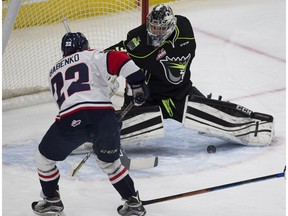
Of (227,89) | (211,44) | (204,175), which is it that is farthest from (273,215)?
(211,44)

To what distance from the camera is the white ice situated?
3398 mm

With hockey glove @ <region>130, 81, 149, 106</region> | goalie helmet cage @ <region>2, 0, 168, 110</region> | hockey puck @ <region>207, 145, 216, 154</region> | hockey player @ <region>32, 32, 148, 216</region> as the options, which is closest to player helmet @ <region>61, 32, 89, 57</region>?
hockey player @ <region>32, 32, 148, 216</region>

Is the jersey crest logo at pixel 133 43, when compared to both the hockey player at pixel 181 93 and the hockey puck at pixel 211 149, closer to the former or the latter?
the hockey player at pixel 181 93

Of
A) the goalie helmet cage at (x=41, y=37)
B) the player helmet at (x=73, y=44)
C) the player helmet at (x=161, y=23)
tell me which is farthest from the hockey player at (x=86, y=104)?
the goalie helmet cage at (x=41, y=37)

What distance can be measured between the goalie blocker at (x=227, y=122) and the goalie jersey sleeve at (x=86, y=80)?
834 mm

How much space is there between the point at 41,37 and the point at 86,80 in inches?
65.0

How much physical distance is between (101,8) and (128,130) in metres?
1.21

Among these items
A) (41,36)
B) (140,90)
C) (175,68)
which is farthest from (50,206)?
(41,36)

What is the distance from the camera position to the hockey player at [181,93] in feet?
12.7

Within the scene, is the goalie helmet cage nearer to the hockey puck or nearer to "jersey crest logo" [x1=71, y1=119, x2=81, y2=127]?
the hockey puck

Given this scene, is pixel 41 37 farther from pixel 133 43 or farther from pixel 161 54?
pixel 161 54

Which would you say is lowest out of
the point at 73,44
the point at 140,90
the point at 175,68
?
the point at 175,68

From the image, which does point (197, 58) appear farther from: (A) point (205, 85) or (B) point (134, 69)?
(B) point (134, 69)

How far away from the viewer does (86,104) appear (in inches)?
123
